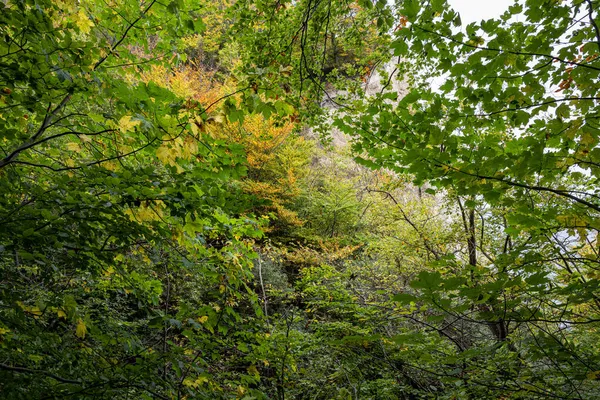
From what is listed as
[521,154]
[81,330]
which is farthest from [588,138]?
[81,330]

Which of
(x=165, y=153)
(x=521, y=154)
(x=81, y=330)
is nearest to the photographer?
(x=165, y=153)

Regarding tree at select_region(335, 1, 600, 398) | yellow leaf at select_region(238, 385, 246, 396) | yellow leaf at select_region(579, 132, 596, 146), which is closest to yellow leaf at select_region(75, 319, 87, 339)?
yellow leaf at select_region(238, 385, 246, 396)

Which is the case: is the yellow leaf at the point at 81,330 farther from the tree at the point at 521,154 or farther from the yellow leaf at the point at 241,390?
the tree at the point at 521,154

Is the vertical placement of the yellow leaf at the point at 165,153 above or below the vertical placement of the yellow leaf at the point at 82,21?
below

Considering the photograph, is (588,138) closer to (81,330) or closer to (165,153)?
(165,153)

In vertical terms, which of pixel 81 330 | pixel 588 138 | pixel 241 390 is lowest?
pixel 241 390

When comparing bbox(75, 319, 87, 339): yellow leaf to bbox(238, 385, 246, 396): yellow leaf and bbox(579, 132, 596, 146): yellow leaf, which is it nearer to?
bbox(238, 385, 246, 396): yellow leaf

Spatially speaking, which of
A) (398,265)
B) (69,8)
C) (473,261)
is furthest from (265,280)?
(69,8)

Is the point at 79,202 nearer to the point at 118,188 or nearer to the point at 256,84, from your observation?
the point at 118,188

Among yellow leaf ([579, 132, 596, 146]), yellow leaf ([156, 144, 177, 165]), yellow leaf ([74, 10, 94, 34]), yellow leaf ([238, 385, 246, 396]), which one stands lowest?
yellow leaf ([238, 385, 246, 396])

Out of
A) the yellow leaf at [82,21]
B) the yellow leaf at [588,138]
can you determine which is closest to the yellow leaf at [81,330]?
the yellow leaf at [82,21]

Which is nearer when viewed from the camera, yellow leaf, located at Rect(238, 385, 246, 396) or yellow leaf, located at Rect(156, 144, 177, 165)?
yellow leaf, located at Rect(156, 144, 177, 165)

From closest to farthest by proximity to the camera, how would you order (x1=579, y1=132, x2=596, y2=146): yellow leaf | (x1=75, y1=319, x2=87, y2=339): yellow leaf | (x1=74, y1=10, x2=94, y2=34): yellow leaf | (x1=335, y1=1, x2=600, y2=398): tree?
1. (x1=335, y1=1, x2=600, y2=398): tree
2. (x1=579, y1=132, x2=596, y2=146): yellow leaf
3. (x1=75, y1=319, x2=87, y2=339): yellow leaf
4. (x1=74, y1=10, x2=94, y2=34): yellow leaf

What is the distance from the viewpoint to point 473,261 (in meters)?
5.06
